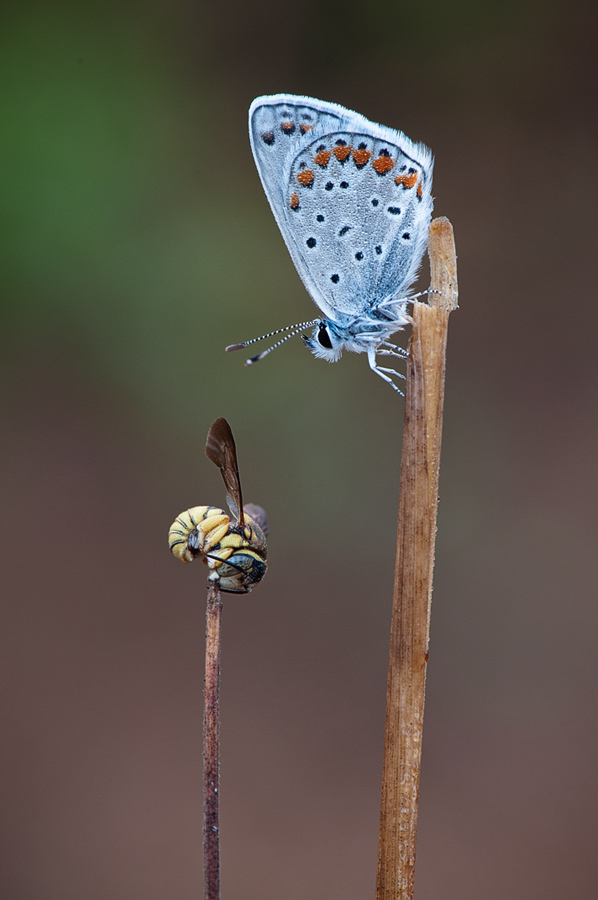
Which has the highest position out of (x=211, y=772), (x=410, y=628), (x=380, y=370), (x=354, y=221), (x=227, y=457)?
(x=354, y=221)

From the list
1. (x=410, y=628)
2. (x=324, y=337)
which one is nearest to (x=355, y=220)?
(x=324, y=337)

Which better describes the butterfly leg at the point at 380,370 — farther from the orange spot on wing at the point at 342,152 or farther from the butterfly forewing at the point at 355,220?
the orange spot on wing at the point at 342,152

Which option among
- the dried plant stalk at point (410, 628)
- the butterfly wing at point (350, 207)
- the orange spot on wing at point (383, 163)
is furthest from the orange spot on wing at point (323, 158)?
the dried plant stalk at point (410, 628)

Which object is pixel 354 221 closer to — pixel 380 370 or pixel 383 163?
pixel 383 163

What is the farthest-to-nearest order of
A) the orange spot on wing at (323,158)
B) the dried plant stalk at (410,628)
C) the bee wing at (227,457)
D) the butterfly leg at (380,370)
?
the butterfly leg at (380,370) < the orange spot on wing at (323,158) < the dried plant stalk at (410,628) < the bee wing at (227,457)

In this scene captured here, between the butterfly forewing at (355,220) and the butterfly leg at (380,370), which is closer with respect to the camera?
the butterfly forewing at (355,220)

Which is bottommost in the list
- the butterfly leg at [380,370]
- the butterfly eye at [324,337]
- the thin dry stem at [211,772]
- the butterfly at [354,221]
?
the thin dry stem at [211,772]

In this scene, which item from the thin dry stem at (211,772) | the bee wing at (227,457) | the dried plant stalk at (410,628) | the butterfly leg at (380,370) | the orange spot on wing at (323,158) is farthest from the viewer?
the butterfly leg at (380,370)
